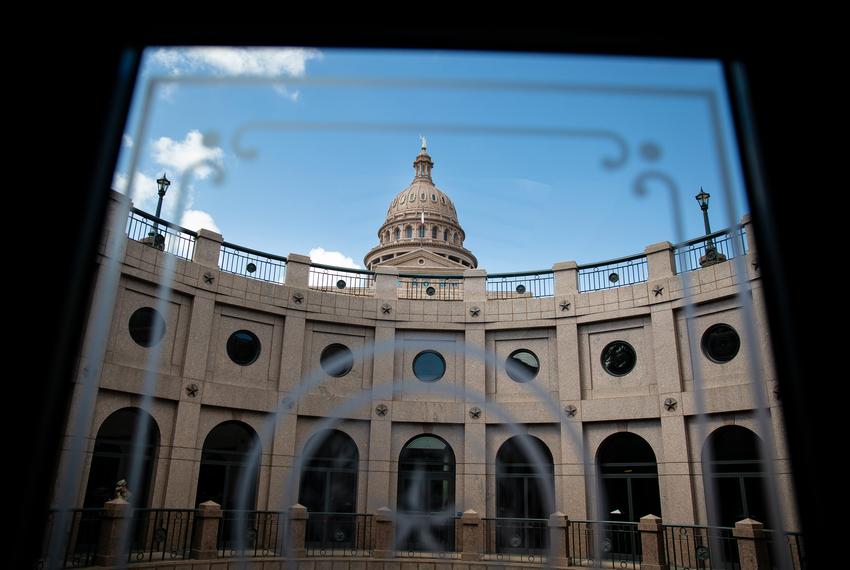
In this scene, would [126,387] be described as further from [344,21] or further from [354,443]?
[344,21]

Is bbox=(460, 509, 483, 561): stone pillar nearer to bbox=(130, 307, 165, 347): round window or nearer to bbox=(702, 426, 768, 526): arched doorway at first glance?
bbox=(702, 426, 768, 526): arched doorway

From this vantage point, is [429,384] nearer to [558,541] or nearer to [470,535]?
[470,535]

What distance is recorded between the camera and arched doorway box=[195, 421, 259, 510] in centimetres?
1991

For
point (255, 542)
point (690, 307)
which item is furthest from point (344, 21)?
point (255, 542)

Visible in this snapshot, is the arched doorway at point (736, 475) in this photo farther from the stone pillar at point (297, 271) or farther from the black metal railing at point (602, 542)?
the stone pillar at point (297, 271)

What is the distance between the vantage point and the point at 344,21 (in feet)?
10.3

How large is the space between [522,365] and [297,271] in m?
9.20

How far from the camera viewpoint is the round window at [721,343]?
63.8 feet

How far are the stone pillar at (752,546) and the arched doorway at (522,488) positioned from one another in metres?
6.59

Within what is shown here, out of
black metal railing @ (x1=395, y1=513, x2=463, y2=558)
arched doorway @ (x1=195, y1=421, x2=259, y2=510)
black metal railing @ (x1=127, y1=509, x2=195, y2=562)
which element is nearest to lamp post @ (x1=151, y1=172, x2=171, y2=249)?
arched doorway @ (x1=195, y1=421, x2=259, y2=510)

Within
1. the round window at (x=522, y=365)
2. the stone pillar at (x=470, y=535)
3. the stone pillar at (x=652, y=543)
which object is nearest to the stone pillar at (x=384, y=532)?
the stone pillar at (x=470, y=535)

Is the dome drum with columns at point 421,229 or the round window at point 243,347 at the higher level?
the dome drum with columns at point 421,229

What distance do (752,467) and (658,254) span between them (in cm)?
743

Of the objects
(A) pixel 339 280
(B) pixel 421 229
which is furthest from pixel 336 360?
(B) pixel 421 229
